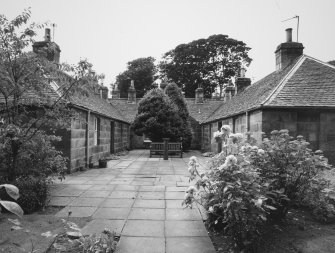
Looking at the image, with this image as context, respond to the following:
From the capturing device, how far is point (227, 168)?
416cm

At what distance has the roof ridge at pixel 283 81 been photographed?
1188 centimetres

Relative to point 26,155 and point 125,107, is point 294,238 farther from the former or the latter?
point 125,107

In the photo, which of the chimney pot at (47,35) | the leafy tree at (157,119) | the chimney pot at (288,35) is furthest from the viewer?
the leafy tree at (157,119)

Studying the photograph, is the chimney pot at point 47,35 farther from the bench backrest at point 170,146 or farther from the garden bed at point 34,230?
the garden bed at point 34,230

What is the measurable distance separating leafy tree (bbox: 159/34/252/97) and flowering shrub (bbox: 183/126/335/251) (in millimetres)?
40738

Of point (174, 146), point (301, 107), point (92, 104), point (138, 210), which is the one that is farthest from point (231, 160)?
point (174, 146)

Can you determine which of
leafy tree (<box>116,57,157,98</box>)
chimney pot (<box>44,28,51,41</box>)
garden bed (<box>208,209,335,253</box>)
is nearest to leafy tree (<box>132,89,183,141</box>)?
chimney pot (<box>44,28,51,41</box>)

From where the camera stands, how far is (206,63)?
4572cm

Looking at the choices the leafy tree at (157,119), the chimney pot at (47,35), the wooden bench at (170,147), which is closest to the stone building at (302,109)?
the wooden bench at (170,147)

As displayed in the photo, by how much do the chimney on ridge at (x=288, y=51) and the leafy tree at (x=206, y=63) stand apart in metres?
29.3

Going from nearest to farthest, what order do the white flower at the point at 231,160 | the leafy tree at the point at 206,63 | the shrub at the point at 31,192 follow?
the white flower at the point at 231,160 → the shrub at the point at 31,192 → the leafy tree at the point at 206,63

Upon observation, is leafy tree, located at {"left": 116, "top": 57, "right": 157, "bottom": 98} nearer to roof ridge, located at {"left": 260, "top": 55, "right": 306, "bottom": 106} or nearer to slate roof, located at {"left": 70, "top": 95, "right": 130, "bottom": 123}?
slate roof, located at {"left": 70, "top": 95, "right": 130, "bottom": 123}

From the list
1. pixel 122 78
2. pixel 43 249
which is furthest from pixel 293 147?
pixel 122 78

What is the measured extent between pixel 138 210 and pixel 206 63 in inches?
1639
